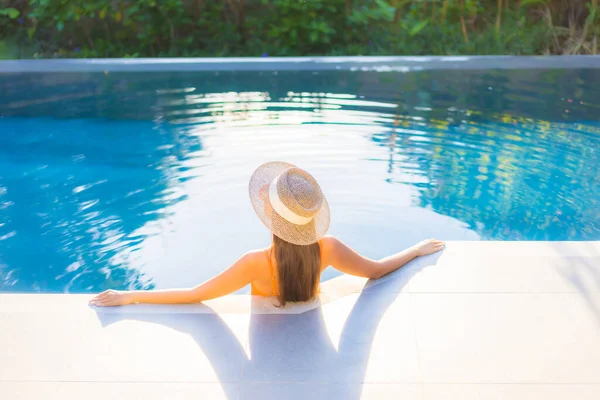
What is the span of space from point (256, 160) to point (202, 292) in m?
2.71

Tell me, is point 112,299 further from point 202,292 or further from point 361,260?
point 361,260

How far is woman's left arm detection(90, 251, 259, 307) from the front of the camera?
285 cm

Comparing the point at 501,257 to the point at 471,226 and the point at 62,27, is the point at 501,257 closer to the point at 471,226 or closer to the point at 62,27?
the point at 471,226

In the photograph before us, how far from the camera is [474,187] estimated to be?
4988mm

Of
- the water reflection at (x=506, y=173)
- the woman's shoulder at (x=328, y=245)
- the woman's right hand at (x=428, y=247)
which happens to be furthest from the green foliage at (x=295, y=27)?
the woman's shoulder at (x=328, y=245)

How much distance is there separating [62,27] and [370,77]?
4299 mm

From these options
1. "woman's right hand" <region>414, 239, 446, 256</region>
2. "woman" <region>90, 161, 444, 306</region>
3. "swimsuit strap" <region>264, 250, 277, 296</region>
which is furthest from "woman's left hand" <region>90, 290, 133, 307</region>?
"woman's right hand" <region>414, 239, 446, 256</region>

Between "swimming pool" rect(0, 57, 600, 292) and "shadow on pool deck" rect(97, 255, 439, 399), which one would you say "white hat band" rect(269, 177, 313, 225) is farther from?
"swimming pool" rect(0, 57, 600, 292)

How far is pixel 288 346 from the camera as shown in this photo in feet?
8.59

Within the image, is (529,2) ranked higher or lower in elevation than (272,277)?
higher

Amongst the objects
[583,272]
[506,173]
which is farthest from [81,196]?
A: [583,272]

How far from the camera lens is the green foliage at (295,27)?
8836 millimetres

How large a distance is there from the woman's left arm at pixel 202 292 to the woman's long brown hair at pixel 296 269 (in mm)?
131

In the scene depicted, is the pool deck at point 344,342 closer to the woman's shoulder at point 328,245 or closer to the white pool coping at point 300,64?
the woman's shoulder at point 328,245
